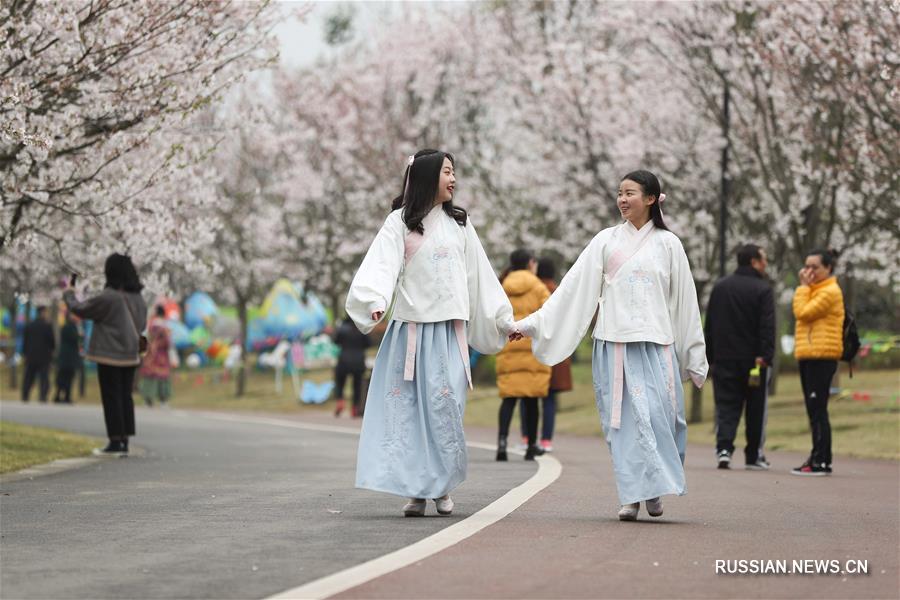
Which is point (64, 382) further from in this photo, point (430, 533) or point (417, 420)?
point (430, 533)

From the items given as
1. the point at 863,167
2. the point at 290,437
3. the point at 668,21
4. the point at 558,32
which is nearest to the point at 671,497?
the point at 290,437

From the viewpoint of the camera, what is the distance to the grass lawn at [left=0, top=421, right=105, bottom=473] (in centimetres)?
1321

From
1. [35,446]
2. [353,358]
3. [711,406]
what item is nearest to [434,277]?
[35,446]

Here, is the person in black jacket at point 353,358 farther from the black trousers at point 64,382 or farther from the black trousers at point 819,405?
the black trousers at point 819,405

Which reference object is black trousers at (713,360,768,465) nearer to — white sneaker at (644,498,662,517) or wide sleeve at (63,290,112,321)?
white sneaker at (644,498,662,517)

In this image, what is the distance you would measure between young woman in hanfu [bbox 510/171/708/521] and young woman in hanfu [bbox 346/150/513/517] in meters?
0.48

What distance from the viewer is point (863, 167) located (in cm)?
1933

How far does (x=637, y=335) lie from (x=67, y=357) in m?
24.2

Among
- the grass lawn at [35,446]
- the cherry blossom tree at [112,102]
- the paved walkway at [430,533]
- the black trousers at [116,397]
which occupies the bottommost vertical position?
the grass lawn at [35,446]

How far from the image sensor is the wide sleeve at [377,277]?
8.21m

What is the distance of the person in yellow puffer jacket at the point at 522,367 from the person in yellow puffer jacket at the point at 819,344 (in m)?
2.37

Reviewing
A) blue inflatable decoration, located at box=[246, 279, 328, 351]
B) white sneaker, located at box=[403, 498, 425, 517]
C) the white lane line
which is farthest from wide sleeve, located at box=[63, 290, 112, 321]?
blue inflatable decoration, located at box=[246, 279, 328, 351]

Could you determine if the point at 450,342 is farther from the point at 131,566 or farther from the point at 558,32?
the point at 558,32

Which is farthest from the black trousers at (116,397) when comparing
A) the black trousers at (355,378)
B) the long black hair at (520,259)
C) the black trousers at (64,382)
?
the black trousers at (64,382)
